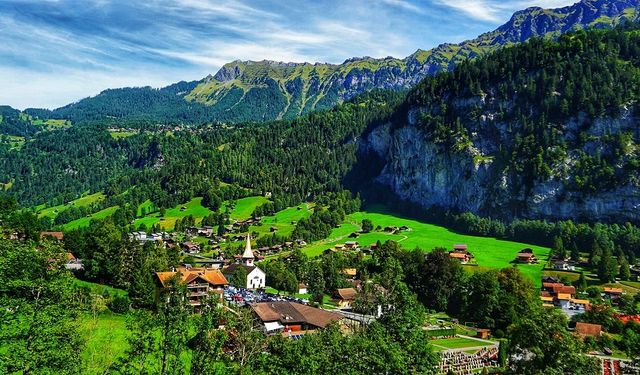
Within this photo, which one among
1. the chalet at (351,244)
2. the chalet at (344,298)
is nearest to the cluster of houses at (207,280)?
the chalet at (344,298)

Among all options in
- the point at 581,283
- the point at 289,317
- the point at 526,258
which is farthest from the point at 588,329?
the point at 526,258

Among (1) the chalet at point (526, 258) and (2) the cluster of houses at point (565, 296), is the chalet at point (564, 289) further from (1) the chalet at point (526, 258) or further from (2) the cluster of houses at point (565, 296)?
(1) the chalet at point (526, 258)

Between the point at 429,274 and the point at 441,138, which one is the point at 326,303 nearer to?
the point at 429,274

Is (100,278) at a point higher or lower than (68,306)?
lower

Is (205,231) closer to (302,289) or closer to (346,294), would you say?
(302,289)

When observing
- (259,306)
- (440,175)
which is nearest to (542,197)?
(440,175)

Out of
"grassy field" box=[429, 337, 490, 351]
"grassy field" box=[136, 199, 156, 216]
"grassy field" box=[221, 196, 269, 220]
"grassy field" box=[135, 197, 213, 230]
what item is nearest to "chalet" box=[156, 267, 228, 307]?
"grassy field" box=[429, 337, 490, 351]
